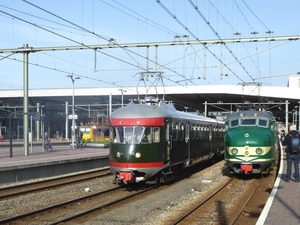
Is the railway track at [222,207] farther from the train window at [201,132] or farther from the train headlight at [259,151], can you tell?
the train window at [201,132]

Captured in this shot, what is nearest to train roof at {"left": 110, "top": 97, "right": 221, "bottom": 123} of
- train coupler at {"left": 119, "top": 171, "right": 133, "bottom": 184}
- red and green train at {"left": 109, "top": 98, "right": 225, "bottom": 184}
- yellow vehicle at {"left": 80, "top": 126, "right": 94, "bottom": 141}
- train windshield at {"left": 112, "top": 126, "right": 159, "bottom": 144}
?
red and green train at {"left": 109, "top": 98, "right": 225, "bottom": 184}

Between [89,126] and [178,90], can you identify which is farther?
[178,90]

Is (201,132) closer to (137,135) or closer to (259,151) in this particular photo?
(259,151)

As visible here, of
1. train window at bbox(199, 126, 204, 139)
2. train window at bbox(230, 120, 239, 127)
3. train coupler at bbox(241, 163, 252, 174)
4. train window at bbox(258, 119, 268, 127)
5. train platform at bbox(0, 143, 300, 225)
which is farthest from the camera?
train window at bbox(199, 126, 204, 139)

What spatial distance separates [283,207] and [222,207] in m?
2.34

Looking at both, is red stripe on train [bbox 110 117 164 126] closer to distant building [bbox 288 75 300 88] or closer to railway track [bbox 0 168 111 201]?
railway track [bbox 0 168 111 201]

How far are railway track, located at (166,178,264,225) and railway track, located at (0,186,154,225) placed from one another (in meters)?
2.62

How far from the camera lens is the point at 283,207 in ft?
38.6

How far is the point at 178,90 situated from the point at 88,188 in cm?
4571

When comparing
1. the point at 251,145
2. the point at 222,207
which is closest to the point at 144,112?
the point at 251,145

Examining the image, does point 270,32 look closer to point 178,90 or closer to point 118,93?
point 178,90

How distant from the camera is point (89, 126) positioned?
5506 cm

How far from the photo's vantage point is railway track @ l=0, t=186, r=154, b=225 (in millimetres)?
11859

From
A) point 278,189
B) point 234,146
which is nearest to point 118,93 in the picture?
point 234,146
